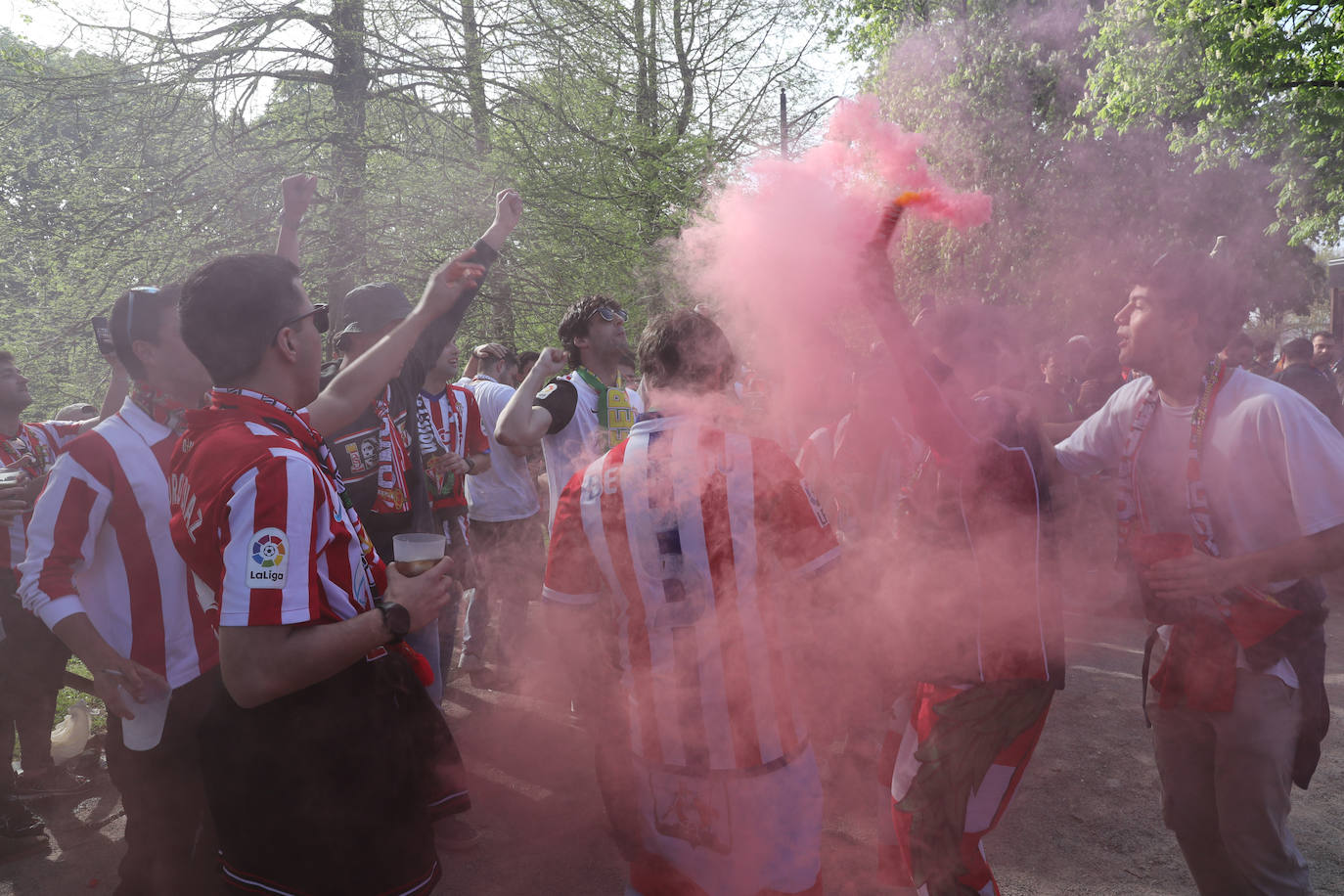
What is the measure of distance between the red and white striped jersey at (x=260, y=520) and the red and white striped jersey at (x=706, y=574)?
2.31 ft

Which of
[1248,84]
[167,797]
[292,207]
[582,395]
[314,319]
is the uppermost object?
[1248,84]

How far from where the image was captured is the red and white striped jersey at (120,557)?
8.45ft

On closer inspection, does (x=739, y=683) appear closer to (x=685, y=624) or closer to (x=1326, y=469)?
(x=685, y=624)

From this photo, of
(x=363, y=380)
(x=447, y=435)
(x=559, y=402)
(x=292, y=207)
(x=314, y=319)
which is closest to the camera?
(x=314, y=319)

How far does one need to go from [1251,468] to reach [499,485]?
438 cm

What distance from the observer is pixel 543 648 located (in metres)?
6.19

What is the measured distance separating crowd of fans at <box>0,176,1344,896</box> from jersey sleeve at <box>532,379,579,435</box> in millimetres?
1524

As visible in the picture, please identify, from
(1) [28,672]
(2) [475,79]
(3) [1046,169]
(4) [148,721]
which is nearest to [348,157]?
(2) [475,79]

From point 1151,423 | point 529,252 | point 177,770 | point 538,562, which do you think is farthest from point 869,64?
point 177,770

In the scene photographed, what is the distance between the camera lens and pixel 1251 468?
2.34 m

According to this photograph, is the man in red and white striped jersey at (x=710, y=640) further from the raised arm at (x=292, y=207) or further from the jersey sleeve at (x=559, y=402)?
the jersey sleeve at (x=559, y=402)

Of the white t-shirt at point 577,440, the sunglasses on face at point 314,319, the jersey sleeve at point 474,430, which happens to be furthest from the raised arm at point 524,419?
the sunglasses on face at point 314,319

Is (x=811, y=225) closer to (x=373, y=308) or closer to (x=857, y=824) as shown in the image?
(x=373, y=308)

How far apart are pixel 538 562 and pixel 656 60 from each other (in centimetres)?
585
